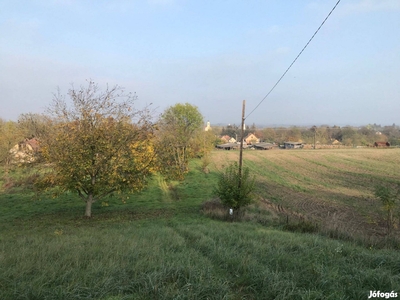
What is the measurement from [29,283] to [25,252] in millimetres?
1827

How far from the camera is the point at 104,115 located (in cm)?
1438

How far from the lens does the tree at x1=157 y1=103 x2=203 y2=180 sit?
67.5 ft

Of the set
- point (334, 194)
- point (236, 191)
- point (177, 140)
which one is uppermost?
point (177, 140)

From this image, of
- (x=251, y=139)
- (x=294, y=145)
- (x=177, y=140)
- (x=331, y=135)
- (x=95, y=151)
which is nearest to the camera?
(x=95, y=151)

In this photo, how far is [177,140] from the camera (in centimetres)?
3350

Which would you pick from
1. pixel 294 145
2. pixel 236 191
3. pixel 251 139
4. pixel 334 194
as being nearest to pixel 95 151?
pixel 236 191

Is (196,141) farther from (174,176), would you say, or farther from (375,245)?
(375,245)

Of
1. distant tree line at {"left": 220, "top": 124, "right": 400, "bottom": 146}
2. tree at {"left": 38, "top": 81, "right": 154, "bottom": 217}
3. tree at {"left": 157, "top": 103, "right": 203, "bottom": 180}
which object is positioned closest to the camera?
tree at {"left": 38, "top": 81, "right": 154, "bottom": 217}

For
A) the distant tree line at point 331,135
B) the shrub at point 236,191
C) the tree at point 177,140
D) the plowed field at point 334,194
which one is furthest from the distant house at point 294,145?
the shrub at point 236,191

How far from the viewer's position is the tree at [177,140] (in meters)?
20.6

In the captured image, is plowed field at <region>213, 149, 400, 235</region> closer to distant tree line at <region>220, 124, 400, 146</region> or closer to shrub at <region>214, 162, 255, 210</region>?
shrub at <region>214, 162, 255, 210</region>

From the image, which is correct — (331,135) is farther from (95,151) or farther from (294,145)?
(95,151)

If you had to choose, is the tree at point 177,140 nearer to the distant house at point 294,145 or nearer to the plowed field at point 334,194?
the plowed field at point 334,194

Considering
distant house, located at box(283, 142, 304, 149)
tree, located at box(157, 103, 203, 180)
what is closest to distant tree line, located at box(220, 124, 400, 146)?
distant house, located at box(283, 142, 304, 149)
